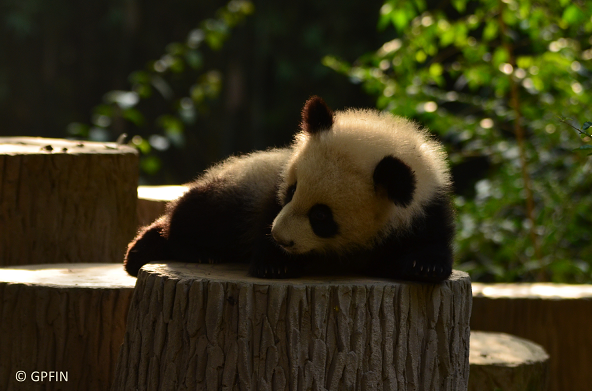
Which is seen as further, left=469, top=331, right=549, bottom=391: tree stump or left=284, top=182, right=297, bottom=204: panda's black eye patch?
left=469, top=331, right=549, bottom=391: tree stump

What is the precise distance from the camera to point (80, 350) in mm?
2801

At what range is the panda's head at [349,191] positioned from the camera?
7.38 feet

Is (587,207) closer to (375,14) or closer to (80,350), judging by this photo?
(80,350)

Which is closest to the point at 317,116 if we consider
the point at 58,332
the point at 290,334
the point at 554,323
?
the point at 290,334

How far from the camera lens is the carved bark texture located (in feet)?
12.8

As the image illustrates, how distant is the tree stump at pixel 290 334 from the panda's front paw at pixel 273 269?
0.17ft

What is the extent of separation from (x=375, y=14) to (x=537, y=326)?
28.8 feet

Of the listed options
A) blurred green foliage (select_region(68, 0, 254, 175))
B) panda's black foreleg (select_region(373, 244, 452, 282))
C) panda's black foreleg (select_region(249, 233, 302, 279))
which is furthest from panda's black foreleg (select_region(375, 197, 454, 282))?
blurred green foliage (select_region(68, 0, 254, 175))

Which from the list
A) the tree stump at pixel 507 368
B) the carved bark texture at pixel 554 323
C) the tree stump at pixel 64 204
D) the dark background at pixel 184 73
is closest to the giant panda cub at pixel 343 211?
the tree stump at pixel 507 368

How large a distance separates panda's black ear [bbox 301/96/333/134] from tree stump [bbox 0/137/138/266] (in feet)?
5.26

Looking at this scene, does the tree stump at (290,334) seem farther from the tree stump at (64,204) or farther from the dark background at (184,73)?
the dark background at (184,73)

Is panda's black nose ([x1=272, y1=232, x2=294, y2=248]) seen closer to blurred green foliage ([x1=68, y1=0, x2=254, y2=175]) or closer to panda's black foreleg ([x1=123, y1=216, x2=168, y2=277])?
panda's black foreleg ([x1=123, y1=216, x2=168, y2=277])

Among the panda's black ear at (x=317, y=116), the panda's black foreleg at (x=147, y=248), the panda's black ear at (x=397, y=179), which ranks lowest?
the panda's black foreleg at (x=147, y=248)

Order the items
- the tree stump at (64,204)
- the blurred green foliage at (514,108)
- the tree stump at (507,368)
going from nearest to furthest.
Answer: the tree stump at (507,368), the tree stump at (64,204), the blurred green foliage at (514,108)
